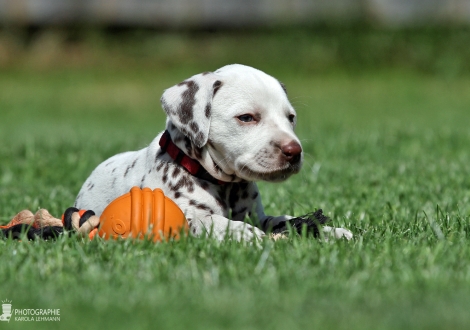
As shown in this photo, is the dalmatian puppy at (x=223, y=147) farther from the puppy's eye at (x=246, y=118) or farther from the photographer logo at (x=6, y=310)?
the photographer logo at (x=6, y=310)

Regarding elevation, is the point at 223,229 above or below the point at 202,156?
below

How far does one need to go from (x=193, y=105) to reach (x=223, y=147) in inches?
13.1

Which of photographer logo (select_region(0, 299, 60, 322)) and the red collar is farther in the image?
the red collar

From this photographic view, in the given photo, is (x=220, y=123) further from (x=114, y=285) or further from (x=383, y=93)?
(x=383, y=93)

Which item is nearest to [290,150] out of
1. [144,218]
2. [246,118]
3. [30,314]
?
[246,118]

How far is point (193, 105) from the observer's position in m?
4.89

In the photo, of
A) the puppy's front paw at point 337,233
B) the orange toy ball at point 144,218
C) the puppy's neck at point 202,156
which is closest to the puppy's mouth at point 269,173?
the puppy's neck at point 202,156

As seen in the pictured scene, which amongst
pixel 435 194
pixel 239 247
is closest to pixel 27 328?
pixel 239 247

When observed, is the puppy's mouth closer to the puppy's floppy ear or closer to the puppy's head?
the puppy's head

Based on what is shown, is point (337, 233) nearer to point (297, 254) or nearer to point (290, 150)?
point (290, 150)

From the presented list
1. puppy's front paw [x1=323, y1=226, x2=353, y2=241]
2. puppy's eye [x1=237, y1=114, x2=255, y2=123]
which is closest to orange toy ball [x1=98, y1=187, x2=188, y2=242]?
puppy's eye [x1=237, y1=114, x2=255, y2=123]

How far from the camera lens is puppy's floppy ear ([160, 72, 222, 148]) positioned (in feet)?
15.8

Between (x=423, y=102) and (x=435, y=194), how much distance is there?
1107 cm

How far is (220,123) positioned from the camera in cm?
489
